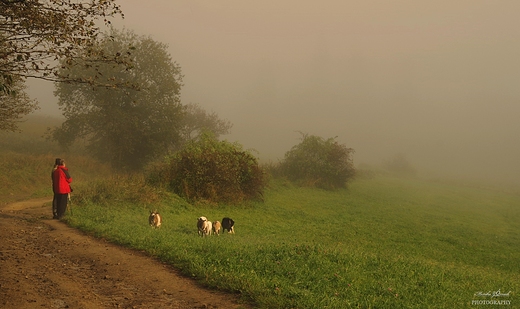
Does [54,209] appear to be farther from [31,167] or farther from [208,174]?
[31,167]

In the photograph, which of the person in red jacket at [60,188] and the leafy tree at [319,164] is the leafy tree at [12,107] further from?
the leafy tree at [319,164]

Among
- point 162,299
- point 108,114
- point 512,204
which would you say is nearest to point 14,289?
point 162,299

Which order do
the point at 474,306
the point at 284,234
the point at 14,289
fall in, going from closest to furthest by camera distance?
the point at 14,289
the point at 474,306
the point at 284,234

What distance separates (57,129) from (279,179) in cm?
2089

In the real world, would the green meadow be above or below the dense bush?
below

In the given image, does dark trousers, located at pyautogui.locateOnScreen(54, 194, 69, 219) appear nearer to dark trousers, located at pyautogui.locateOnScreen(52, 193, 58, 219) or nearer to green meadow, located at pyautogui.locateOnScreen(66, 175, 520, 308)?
dark trousers, located at pyautogui.locateOnScreen(52, 193, 58, 219)

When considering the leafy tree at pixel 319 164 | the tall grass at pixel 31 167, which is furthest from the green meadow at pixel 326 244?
the tall grass at pixel 31 167

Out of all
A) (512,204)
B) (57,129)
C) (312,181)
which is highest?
(57,129)

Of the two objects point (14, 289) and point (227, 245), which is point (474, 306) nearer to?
point (227, 245)

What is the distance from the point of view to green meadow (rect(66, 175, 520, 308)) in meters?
7.15

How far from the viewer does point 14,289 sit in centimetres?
645
